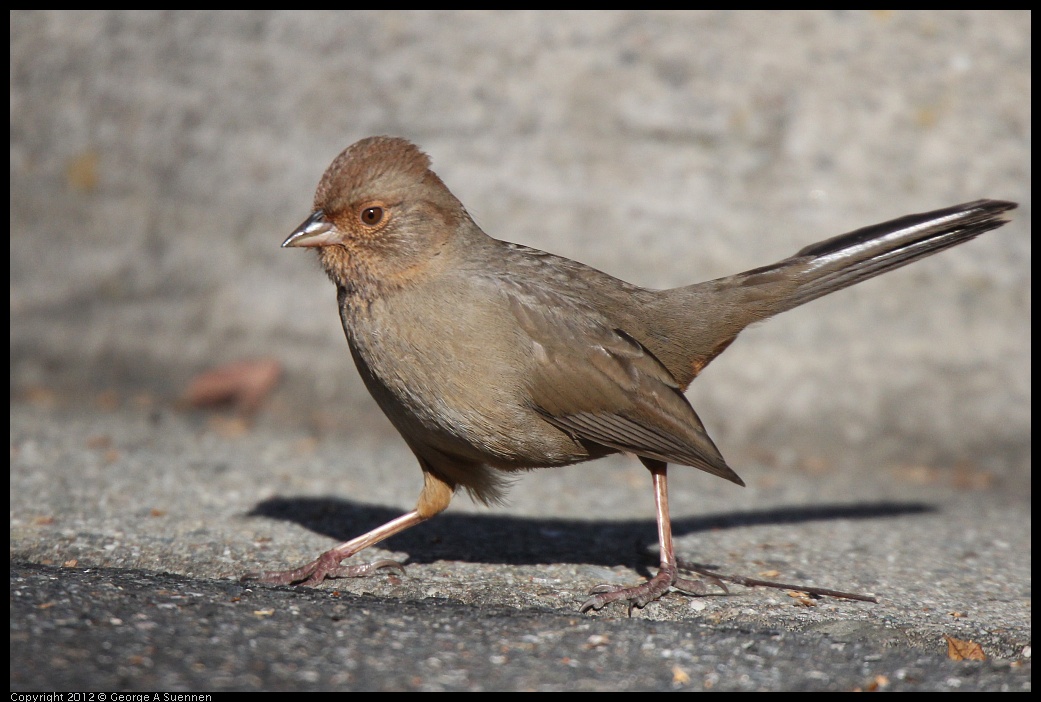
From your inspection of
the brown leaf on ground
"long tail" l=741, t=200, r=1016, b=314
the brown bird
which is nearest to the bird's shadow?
the brown bird

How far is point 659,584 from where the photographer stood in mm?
4039

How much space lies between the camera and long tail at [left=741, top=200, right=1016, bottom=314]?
15.3 ft

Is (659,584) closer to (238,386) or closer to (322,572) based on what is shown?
(322,572)

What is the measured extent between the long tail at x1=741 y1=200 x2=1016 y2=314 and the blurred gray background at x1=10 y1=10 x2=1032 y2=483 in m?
1.73

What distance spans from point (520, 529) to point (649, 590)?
45.5 inches

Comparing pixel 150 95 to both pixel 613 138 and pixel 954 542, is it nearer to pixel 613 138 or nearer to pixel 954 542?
pixel 613 138

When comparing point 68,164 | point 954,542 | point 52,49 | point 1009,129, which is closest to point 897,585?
point 954,542

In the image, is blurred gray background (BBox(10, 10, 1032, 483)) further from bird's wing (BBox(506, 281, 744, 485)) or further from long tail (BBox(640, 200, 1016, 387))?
bird's wing (BBox(506, 281, 744, 485))

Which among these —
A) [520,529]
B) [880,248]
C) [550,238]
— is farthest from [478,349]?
[550,238]

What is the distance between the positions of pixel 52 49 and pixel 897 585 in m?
6.05

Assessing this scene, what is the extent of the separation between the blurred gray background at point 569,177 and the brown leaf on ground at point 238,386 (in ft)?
0.29

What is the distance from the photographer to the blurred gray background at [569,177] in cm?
645

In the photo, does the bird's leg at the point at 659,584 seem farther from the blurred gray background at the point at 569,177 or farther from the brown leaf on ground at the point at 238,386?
the brown leaf on ground at the point at 238,386

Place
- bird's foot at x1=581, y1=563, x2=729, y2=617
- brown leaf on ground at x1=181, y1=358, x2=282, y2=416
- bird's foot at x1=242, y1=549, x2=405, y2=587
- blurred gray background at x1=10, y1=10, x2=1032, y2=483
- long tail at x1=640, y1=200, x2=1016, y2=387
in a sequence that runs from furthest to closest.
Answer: brown leaf on ground at x1=181, y1=358, x2=282, y2=416 → blurred gray background at x1=10, y1=10, x2=1032, y2=483 → long tail at x1=640, y1=200, x2=1016, y2=387 → bird's foot at x1=242, y1=549, x2=405, y2=587 → bird's foot at x1=581, y1=563, x2=729, y2=617
